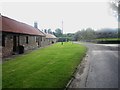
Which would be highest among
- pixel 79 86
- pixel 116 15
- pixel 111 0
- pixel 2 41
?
pixel 111 0

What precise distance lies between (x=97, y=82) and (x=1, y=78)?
458 cm

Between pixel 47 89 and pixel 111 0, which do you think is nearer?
pixel 47 89

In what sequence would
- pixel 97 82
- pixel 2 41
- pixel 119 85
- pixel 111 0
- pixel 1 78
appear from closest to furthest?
pixel 119 85, pixel 97 82, pixel 1 78, pixel 2 41, pixel 111 0

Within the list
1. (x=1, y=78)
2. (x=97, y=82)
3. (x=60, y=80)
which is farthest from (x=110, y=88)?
(x=1, y=78)

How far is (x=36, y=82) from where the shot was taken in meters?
8.88

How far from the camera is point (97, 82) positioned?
896cm

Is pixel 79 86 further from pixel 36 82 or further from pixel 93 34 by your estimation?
pixel 93 34

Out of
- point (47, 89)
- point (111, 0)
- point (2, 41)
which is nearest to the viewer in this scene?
point (47, 89)

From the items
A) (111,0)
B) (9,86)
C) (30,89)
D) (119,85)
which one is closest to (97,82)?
(119,85)

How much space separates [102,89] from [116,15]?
39.2m

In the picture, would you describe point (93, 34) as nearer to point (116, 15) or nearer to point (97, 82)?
point (116, 15)

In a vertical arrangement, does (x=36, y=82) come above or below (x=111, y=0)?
below

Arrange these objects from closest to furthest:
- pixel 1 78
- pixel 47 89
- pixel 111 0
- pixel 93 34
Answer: pixel 47 89
pixel 1 78
pixel 111 0
pixel 93 34

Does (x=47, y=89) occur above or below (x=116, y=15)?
below
